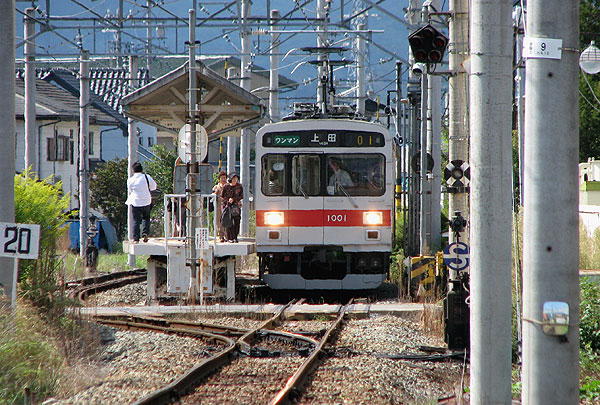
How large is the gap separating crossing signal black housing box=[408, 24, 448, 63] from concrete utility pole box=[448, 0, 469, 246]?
0.85 metres

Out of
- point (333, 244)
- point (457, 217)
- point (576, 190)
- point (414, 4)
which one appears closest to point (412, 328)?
point (457, 217)

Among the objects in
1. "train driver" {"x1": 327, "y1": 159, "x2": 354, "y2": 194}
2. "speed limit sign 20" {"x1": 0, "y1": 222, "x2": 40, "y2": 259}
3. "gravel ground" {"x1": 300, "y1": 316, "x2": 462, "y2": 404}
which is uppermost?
"train driver" {"x1": 327, "y1": 159, "x2": 354, "y2": 194}

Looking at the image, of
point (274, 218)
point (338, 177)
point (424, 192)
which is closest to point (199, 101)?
point (274, 218)

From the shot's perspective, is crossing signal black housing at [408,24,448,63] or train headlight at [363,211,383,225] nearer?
crossing signal black housing at [408,24,448,63]

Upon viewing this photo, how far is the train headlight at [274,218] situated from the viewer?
15969 millimetres

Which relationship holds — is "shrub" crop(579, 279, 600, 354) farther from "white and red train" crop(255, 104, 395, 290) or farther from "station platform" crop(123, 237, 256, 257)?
"station platform" crop(123, 237, 256, 257)

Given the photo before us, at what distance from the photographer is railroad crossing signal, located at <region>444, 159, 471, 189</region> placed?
11453mm

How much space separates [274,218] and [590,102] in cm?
2343

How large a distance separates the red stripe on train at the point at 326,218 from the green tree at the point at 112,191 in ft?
81.0

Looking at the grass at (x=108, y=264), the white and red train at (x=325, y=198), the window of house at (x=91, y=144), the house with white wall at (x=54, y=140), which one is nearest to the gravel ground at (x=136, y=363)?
the white and red train at (x=325, y=198)

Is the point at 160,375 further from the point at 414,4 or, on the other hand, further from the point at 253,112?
the point at 414,4

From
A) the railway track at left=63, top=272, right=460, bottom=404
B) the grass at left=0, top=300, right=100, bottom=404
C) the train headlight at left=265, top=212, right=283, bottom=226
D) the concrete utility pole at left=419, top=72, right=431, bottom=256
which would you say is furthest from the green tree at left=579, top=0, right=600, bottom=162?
the grass at left=0, top=300, right=100, bottom=404

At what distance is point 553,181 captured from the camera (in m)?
4.73

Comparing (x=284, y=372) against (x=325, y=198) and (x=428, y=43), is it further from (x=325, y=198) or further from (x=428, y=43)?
(x=325, y=198)
